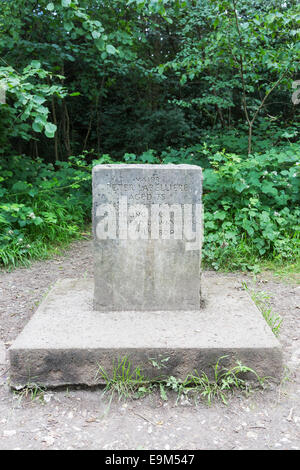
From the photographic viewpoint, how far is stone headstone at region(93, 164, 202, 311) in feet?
9.07

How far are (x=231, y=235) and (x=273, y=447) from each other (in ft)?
8.66

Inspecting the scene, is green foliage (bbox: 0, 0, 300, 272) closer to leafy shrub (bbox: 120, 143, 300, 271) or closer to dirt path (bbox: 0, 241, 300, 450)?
leafy shrub (bbox: 120, 143, 300, 271)

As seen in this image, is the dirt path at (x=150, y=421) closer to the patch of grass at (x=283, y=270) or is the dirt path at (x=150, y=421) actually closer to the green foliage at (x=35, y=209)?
the patch of grass at (x=283, y=270)

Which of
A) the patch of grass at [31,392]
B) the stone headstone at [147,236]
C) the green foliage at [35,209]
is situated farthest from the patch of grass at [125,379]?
the green foliage at [35,209]

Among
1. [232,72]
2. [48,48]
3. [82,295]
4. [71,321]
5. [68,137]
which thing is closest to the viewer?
[71,321]

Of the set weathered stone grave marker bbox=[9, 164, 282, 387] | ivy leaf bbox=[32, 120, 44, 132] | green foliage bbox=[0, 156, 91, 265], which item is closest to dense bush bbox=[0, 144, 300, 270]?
green foliage bbox=[0, 156, 91, 265]

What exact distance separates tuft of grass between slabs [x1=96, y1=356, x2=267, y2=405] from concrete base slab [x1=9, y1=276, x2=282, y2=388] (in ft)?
0.10

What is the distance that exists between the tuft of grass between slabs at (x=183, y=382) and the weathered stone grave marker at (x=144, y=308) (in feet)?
0.13

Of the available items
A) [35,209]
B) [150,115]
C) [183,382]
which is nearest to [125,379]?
[183,382]

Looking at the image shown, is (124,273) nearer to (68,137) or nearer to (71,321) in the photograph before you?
(71,321)

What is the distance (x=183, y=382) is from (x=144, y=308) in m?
0.64

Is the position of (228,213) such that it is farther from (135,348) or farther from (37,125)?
(135,348)
